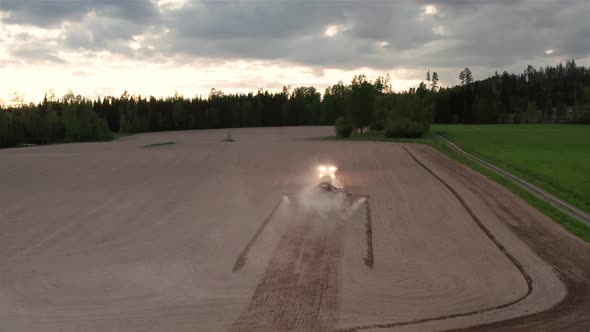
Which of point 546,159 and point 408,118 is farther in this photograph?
point 408,118

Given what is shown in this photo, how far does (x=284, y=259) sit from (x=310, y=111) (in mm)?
127890

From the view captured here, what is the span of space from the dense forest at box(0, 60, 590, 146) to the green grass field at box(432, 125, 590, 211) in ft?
44.5

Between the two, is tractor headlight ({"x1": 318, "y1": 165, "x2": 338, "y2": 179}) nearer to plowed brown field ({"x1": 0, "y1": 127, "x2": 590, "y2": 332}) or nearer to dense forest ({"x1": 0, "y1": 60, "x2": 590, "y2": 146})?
plowed brown field ({"x1": 0, "y1": 127, "x2": 590, "y2": 332})

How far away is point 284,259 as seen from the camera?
48.9 feet

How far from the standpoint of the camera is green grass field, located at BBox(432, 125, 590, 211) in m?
25.7

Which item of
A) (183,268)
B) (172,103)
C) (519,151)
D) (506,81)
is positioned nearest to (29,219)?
(183,268)

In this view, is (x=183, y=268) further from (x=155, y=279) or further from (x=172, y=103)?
(x=172, y=103)

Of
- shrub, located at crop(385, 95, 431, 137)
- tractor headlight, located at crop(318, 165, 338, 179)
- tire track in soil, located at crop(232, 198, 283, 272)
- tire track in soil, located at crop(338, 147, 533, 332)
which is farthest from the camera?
shrub, located at crop(385, 95, 431, 137)

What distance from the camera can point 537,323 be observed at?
10.6 m

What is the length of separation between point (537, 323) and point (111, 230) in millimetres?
14964

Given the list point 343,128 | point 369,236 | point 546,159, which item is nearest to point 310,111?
point 343,128

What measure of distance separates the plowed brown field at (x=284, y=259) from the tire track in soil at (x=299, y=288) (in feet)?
0.20

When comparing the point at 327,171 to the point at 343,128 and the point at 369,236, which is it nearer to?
the point at 369,236

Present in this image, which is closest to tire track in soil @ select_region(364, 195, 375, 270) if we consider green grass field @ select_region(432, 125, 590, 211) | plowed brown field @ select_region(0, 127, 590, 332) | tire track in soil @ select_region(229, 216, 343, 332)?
plowed brown field @ select_region(0, 127, 590, 332)
